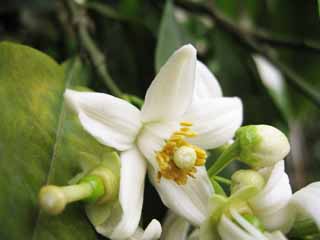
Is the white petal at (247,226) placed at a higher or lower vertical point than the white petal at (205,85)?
lower

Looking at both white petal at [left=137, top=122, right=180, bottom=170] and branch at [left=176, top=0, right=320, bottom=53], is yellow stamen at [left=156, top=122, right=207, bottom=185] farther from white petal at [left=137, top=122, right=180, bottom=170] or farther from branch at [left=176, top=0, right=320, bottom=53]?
branch at [left=176, top=0, right=320, bottom=53]

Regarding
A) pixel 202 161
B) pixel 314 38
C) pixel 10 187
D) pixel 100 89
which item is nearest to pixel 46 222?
pixel 10 187

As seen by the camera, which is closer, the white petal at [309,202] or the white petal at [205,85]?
the white petal at [309,202]

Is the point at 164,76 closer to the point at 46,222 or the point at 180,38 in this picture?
the point at 46,222

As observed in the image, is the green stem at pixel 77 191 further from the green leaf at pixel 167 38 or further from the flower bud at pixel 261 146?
the green leaf at pixel 167 38

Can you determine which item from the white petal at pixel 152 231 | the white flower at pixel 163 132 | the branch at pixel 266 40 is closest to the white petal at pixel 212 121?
the white flower at pixel 163 132

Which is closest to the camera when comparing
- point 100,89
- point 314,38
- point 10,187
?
point 10,187

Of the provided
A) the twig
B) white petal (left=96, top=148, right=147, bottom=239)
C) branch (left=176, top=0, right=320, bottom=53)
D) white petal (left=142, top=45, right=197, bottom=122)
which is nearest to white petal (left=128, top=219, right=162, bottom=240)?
white petal (left=96, top=148, right=147, bottom=239)

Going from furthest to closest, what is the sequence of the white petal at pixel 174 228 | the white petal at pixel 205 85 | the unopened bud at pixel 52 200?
the white petal at pixel 205 85, the white petal at pixel 174 228, the unopened bud at pixel 52 200

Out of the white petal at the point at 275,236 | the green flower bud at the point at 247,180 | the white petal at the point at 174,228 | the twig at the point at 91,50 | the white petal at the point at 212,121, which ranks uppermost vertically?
the white petal at the point at 212,121
